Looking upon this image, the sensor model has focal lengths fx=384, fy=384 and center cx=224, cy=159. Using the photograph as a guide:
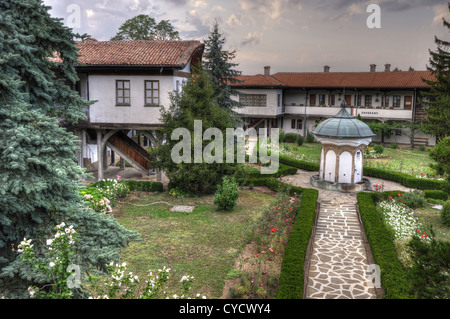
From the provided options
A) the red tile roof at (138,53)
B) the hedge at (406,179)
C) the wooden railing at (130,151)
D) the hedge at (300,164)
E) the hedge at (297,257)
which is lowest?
the hedge at (297,257)

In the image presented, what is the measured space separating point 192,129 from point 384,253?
9.41m

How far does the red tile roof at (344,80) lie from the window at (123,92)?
1434cm

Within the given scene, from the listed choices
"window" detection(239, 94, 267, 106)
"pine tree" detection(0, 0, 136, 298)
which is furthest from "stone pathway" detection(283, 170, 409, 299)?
"window" detection(239, 94, 267, 106)

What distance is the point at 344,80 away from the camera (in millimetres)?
35812

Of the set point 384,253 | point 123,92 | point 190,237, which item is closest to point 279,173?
point 123,92

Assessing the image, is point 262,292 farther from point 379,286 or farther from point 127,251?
point 127,251

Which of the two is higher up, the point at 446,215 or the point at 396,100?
the point at 396,100

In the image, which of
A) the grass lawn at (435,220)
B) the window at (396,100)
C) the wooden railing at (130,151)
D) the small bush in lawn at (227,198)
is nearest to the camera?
the grass lawn at (435,220)

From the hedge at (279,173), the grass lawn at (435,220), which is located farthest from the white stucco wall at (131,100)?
the grass lawn at (435,220)

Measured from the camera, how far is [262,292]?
8.36 meters

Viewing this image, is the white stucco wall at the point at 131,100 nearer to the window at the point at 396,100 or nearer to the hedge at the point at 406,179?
the hedge at the point at 406,179

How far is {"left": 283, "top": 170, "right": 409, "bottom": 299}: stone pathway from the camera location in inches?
353

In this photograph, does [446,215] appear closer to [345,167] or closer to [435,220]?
[435,220]

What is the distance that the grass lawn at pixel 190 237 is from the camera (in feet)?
32.1
